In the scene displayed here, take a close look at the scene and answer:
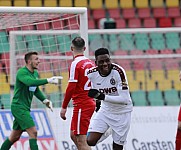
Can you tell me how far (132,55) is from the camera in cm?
1275

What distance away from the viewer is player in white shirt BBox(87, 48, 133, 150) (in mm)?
8758

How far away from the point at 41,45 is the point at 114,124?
3.21 meters

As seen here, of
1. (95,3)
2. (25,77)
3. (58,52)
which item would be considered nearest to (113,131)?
(25,77)

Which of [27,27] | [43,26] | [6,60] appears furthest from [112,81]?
[6,60]

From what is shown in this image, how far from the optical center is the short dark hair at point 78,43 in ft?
31.6

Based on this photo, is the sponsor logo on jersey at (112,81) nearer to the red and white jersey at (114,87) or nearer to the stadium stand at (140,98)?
the red and white jersey at (114,87)

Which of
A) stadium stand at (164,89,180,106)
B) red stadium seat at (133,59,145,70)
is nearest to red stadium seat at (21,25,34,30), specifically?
red stadium seat at (133,59,145,70)

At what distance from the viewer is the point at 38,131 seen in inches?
475

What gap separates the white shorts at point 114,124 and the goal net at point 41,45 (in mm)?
2367

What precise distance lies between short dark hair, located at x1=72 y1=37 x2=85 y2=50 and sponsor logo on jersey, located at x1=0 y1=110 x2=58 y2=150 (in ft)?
8.80

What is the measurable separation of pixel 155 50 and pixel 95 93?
4539mm

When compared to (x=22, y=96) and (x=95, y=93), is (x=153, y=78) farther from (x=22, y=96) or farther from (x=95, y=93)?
(x=95, y=93)

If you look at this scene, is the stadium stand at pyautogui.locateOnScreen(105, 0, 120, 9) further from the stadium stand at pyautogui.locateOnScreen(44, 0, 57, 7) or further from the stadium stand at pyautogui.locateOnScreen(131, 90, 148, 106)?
the stadium stand at pyautogui.locateOnScreen(131, 90, 148, 106)

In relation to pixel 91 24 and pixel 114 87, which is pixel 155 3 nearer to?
pixel 91 24
